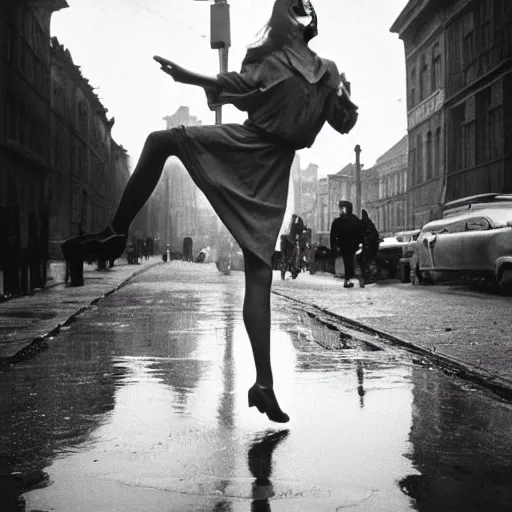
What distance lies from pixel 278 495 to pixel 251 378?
2.67 m

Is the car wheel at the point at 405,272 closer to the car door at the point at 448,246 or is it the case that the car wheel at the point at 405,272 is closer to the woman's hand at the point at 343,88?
the car door at the point at 448,246

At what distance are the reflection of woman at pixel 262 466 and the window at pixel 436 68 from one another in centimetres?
3398

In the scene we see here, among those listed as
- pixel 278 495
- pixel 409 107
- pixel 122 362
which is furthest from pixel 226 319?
pixel 409 107

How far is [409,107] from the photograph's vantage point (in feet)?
136

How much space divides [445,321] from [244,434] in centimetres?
600

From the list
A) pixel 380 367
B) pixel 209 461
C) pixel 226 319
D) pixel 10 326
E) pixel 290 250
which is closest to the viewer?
pixel 209 461

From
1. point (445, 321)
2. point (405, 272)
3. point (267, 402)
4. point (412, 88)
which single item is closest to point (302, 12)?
point (267, 402)

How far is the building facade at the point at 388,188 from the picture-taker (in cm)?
6266

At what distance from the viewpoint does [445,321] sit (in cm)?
953

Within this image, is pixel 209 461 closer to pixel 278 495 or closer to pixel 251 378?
pixel 278 495

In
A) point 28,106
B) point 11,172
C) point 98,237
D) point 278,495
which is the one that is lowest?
point 278,495

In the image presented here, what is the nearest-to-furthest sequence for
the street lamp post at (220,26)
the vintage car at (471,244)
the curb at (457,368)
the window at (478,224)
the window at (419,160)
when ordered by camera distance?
the curb at (457,368)
the vintage car at (471,244)
the street lamp post at (220,26)
the window at (478,224)
the window at (419,160)

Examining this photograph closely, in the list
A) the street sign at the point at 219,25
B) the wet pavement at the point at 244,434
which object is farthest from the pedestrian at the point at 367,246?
the wet pavement at the point at 244,434

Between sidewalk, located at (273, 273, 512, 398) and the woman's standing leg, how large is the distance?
5.20 feet
